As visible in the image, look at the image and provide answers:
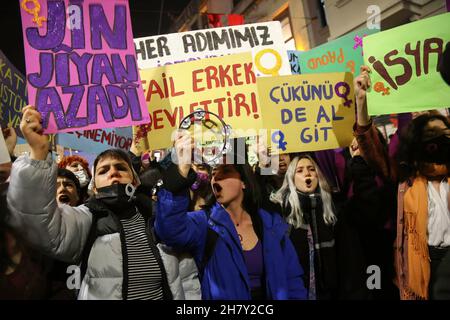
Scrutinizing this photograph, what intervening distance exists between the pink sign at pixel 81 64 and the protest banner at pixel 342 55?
1623 millimetres

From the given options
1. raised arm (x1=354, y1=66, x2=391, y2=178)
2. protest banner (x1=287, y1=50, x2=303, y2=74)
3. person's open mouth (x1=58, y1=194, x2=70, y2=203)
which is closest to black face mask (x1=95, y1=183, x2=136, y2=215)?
person's open mouth (x1=58, y1=194, x2=70, y2=203)

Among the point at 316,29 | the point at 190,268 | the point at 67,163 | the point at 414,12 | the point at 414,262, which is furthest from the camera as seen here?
the point at 316,29

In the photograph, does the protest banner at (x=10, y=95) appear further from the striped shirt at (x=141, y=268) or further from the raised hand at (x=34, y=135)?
the striped shirt at (x=141, y=268)

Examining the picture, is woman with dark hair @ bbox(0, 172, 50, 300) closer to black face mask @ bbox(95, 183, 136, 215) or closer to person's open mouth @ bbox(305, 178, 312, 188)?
black face mask @ bbox(95, 183, 136, 215)

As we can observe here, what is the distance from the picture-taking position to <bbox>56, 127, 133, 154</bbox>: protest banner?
2908 millimetres

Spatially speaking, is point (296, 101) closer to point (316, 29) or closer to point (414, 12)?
point (414, 12)

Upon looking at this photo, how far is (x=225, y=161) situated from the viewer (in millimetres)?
2100

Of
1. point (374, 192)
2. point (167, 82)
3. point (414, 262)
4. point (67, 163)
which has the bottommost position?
point (414, 262)

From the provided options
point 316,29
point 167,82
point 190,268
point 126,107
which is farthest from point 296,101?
point 316,29

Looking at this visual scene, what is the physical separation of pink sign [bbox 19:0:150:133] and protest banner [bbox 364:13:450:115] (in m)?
1.60

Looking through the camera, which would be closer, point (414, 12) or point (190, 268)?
point (190, 268)

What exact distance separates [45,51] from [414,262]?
252 cm

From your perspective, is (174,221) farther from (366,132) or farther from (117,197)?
(366,132)

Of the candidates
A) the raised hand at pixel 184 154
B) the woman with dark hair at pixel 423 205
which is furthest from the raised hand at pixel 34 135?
the woman with dark hair at pixel 423 205
